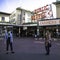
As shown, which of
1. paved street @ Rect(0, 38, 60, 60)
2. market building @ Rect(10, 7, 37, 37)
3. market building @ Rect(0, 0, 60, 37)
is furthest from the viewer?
market building @ Rect(0, 0, 60, 37)

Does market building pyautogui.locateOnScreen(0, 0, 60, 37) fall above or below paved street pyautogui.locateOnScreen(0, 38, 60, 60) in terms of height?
above

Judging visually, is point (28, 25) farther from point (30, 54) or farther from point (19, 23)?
point (30, 54)

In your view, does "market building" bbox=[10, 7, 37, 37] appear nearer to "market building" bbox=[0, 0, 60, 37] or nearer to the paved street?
"market building" bbox=[0, 0, 60, 37]

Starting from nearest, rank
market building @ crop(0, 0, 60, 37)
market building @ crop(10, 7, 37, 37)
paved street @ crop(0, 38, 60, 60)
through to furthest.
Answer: paved street @ crop(0, 38, 60, 60) → market building @ crop(10, 7, 37, 37) → market building @ crop(0, 0, 60, 37)

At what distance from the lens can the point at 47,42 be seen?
6.91 meters

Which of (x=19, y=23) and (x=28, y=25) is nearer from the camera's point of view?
(x=19, y=23)

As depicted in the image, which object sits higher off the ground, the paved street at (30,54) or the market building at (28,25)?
the market building at (28,25)

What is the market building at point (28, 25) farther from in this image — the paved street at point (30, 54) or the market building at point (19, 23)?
the paved street at point (30, 54)

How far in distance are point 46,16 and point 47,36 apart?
13926 mm

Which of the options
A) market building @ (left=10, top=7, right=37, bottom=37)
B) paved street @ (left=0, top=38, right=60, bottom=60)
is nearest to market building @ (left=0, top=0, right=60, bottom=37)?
market building @ (left=10, top=7, right=37, bottom=37)

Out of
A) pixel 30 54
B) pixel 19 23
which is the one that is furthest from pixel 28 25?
pixel 30 54

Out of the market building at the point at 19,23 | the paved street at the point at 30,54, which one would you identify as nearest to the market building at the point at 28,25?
the market building at the point at 19,23

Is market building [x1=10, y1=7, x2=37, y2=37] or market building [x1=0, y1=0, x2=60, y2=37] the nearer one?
market building [x1=10, y1=7, x2=37, y2=37]

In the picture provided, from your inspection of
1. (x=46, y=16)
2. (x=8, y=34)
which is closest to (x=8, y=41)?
(x=8, y=34)
